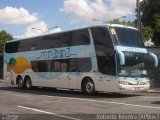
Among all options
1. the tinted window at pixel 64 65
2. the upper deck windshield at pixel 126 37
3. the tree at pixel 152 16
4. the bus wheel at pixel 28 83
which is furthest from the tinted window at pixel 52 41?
the tree at pixel 152 16

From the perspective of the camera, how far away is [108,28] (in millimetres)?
21469

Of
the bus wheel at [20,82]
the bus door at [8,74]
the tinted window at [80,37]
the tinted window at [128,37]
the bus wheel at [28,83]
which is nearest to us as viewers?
the tinted window at [128,37]

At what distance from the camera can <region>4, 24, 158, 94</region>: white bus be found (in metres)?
21.2

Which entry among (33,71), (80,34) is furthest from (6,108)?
(33,71)

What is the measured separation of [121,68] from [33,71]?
30.3 feet

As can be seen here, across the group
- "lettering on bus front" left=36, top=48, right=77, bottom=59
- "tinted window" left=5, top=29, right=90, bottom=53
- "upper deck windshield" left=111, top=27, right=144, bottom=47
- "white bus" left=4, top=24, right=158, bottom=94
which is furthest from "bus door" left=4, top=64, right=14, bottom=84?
"upper deck windshield" left=111, top=27, right=144, bottom=47

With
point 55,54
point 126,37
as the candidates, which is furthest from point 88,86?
point 55,54

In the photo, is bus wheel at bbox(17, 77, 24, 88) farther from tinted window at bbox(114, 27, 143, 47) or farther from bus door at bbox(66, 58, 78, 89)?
tinted window at bbox(114, 27, 143, 47)

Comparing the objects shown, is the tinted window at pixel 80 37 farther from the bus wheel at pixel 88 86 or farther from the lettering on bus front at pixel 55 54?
the bus wheel at pixel 88 86

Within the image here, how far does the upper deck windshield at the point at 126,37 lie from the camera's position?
70.2 ft

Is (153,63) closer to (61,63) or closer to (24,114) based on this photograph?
(61,63)

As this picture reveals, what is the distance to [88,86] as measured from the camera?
909 inches

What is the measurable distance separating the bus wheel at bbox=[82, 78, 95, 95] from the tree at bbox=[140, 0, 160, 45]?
3419 centimetres

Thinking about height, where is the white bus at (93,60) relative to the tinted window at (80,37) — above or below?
below
